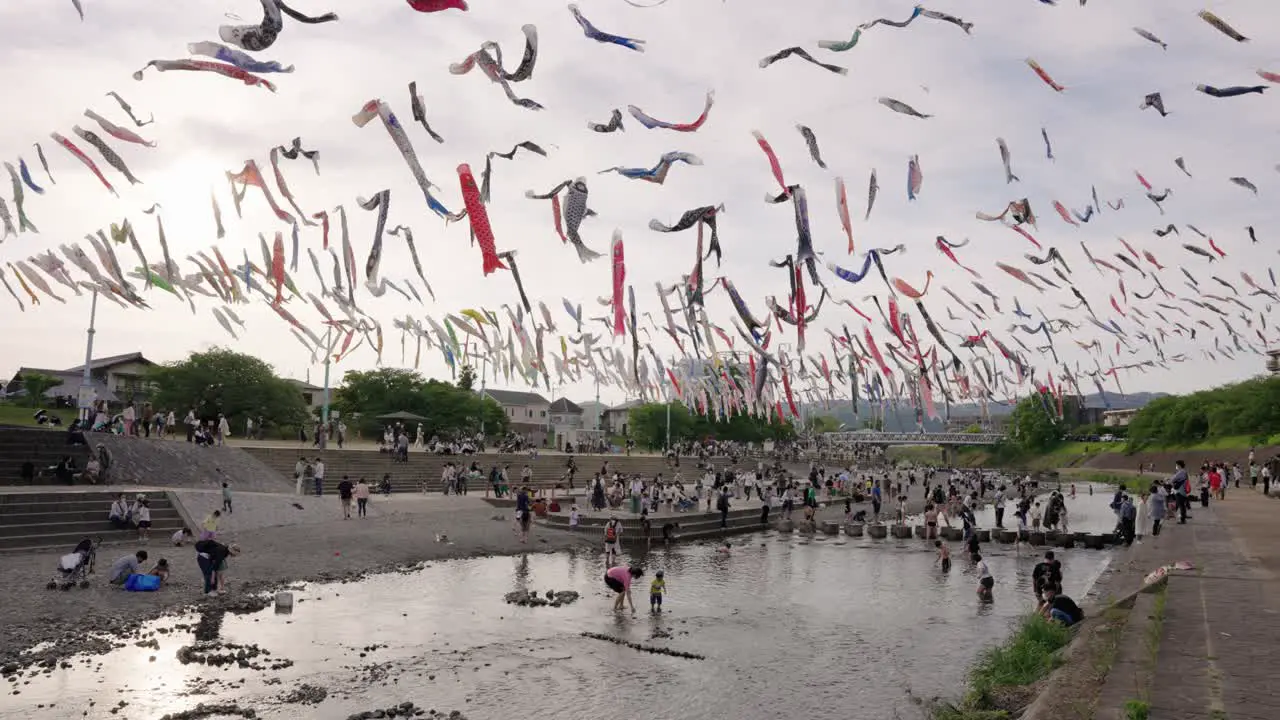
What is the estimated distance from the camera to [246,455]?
32.7 m

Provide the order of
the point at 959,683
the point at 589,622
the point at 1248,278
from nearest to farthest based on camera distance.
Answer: the point at 959,683 → the point at 589,622 → the point at 1248,278

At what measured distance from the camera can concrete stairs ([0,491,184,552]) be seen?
19.1 metres

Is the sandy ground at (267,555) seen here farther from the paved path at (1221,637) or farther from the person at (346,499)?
the paved path at (1221,637)

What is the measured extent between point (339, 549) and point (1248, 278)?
1065 inches

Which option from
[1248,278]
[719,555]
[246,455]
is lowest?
[719,555]

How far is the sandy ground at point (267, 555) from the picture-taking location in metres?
12.8

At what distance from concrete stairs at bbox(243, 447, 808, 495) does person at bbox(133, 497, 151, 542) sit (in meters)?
11.6

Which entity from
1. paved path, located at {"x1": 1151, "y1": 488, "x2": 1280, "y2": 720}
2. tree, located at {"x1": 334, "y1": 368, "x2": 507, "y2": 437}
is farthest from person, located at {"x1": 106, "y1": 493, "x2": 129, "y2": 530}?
tree, located at {"x1": 334, "y1": 368, "x2": 507, "y2": 437}

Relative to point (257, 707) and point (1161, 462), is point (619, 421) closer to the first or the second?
point (1161, 462)

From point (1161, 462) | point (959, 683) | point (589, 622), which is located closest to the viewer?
point (959, 683)


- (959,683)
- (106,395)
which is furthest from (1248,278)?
(106,395)

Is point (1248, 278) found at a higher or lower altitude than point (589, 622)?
higher

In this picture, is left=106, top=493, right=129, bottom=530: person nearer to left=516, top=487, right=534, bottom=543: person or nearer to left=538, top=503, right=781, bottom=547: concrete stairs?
left=516, top=487, right=534, bottom=543: person

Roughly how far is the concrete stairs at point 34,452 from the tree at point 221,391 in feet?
94.7
